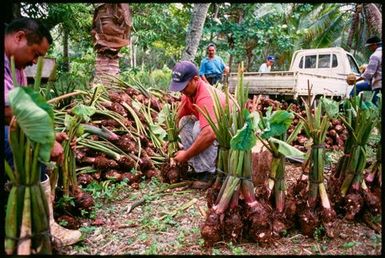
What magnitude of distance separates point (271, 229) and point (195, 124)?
4.61ft

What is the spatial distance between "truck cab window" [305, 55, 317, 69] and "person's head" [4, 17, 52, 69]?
30.2 feet

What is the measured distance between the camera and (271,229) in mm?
2188

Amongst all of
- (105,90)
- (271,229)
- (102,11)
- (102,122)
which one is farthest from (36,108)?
(102,11)

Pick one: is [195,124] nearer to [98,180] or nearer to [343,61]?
[98,180]

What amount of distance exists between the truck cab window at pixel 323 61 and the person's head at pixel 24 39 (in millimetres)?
9025

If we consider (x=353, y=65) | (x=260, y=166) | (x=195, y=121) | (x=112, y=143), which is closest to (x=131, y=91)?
(x=112, y=143)

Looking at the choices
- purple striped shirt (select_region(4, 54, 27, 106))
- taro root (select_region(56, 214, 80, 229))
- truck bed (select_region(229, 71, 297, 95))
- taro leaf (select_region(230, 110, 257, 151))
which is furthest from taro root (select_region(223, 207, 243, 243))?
truck bed (select_region(229, 71, 297, 95))

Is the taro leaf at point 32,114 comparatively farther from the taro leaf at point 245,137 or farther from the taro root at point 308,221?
the taro root at point 308,221

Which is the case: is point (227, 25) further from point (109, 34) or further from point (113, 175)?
point (113, 175)

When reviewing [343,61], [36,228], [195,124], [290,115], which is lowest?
[36,228]

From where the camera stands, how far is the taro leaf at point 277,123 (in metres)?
2.07

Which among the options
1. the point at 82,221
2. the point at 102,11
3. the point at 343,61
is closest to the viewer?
the point at 82,221

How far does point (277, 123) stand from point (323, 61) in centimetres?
866

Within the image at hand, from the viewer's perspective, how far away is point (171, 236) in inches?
95.1
